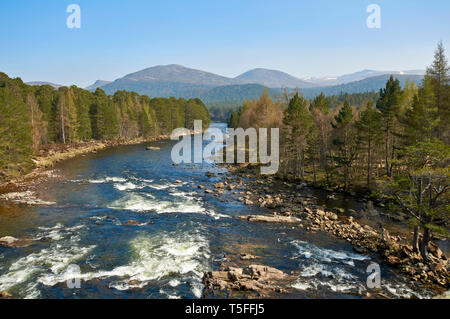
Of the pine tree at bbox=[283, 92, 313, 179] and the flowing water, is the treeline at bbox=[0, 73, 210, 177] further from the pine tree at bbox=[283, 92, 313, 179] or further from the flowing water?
the pine tree at bbox=[283, 92, 313, 179]

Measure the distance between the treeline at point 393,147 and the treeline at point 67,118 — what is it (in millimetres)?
40261

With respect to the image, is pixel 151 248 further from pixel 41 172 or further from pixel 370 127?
pixel 41 172

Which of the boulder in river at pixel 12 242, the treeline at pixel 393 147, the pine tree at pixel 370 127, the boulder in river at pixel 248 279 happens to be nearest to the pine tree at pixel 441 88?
the treeline at pixel 393 147

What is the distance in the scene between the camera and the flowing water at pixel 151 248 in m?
16.5

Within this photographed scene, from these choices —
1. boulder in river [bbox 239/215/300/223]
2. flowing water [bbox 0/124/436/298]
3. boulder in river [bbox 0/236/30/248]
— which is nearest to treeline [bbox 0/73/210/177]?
flowing water [bbox 0/124/436/298]

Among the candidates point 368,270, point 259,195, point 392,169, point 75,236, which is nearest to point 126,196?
point 75,236

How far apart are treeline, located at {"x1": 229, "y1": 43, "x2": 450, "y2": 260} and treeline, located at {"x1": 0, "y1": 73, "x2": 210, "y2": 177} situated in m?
40.3

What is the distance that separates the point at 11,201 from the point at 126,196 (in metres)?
12.0

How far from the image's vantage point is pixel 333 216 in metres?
29.0

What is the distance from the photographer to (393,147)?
36.2 meters

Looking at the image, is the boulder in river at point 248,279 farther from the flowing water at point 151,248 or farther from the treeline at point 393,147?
the treeline at point 393,147

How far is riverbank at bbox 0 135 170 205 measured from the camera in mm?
32719
